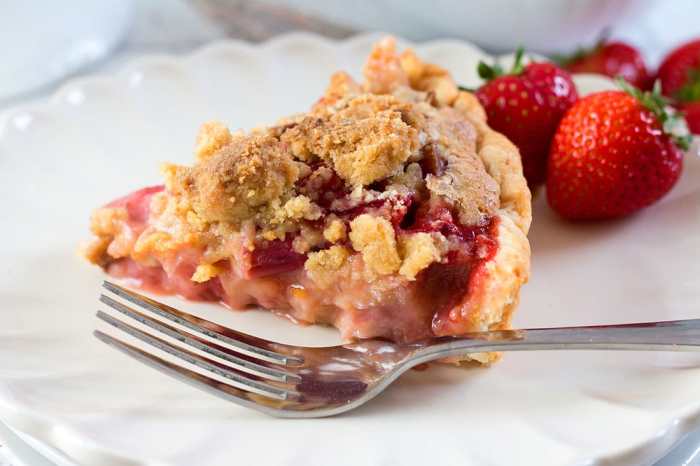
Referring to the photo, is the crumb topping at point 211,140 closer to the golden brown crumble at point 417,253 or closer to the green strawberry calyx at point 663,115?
the golden brown crumble at point 417,253

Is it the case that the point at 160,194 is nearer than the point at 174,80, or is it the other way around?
the point at 160,194

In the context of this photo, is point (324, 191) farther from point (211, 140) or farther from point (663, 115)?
point (663, 115)

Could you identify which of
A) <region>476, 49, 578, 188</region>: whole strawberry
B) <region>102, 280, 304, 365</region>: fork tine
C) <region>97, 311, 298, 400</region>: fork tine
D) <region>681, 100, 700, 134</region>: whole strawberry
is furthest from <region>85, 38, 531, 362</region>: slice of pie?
<region>681, 100, 700, 134</region>: whole strawberry

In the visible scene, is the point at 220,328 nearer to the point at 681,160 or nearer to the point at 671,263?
the point at 671,263

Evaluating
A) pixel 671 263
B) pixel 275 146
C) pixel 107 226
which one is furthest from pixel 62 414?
pixel 671 263

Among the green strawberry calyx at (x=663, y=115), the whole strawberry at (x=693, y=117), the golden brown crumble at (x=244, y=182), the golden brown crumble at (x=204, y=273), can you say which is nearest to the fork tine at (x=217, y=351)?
the golden brown crumble at (x=204, y=273)

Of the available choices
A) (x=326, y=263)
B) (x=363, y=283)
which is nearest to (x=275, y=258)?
(x=326, y=263)
